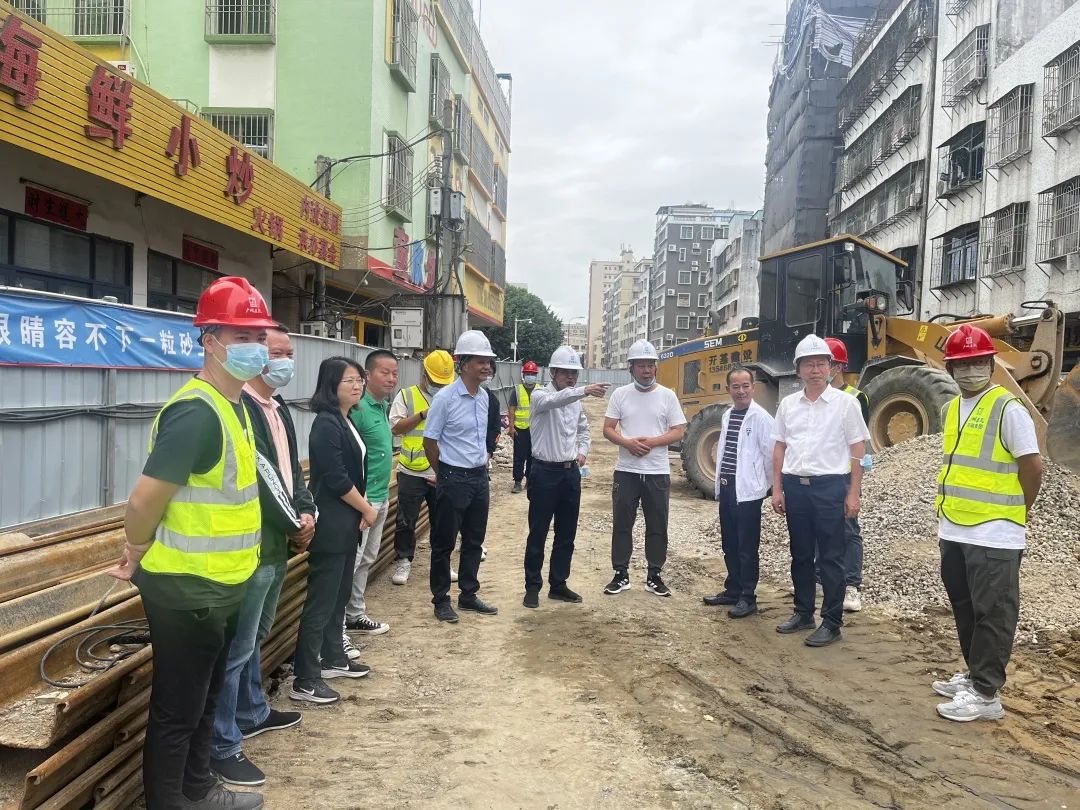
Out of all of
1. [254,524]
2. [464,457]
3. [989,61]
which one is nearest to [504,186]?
[989,61]

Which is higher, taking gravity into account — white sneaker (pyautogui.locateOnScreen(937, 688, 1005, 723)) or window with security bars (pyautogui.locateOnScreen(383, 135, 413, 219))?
window with security bars (pyautogui.locateOnScreen(383, 135, 413, 219))

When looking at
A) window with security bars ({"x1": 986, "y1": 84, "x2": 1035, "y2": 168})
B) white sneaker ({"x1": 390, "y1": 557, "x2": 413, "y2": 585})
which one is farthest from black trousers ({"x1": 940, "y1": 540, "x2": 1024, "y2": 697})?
window with security bars ({"x1": 986, "y1": 84, "x2": 1035, "y2": 168})

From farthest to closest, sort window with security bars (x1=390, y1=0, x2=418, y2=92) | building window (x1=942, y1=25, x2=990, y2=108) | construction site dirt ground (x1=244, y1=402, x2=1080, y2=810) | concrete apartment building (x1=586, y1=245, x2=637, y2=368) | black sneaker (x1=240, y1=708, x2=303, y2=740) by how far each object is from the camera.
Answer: concrete apartment building (x1=586, y1=245, x2=637, y2=368) → building window (x1=942, y1=25, x2=990, y2=108) → window with security bars (x1=390, y1=0, x2=418, y2=92) → black sneaker (x1=240, y1=708, x2=303, y2=740) → construction site dirt ground (x1=244, y1=402, x2=1080, y2=810)

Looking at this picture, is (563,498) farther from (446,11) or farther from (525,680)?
(446,11)

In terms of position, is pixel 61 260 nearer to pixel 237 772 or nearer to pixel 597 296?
pixel 237 772

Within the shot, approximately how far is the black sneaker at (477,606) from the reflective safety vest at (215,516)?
127 inches

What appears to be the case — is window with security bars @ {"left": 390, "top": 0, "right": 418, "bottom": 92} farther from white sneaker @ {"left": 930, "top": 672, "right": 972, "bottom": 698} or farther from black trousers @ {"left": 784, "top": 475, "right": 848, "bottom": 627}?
white sneaker @ {"left": 930, "top": 672, "right": 972, "bottom": 698}

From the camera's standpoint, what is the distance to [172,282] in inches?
511

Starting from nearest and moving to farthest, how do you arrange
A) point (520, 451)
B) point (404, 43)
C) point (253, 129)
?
point (520, 451) → point (253, 129) → point (404, 43)

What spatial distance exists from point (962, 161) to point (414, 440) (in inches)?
898

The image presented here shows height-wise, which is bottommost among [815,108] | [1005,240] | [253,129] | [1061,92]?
[1005,240]

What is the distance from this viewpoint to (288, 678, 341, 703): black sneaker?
4027 mm

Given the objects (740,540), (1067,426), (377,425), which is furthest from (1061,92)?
(377,425)

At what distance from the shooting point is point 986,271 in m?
21.3
